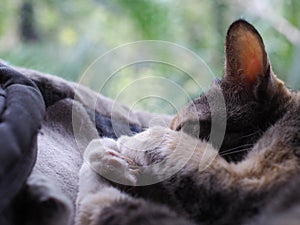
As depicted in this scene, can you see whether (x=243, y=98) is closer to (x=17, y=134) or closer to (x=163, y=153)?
(x=163, y=153)

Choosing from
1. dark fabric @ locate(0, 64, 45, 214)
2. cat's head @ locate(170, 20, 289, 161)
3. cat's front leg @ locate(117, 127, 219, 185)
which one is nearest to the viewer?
dark fabric @ locate(0, 64, 45, 214)

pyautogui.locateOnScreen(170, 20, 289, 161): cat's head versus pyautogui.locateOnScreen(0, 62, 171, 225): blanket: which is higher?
pyautogui.locateOnScreen(170, 20, 289, 161): cat's head

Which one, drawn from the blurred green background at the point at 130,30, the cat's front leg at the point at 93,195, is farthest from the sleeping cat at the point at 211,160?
the blurred green background at the point at 130,30

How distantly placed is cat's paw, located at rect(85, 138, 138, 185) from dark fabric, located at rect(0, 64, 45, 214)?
0.12 metres

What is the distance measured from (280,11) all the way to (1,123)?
1329mm

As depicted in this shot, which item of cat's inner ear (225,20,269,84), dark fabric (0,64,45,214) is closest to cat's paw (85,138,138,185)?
dark fabric (0,64,45,214)

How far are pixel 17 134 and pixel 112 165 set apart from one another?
0.18 m

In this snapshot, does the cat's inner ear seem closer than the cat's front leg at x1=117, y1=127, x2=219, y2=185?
No

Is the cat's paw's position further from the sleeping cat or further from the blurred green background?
the blurred green background

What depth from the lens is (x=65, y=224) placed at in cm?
62

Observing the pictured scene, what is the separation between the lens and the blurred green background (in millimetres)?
1611

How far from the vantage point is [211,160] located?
2.40 ft

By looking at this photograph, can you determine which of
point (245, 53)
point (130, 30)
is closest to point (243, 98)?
point (245, 53)

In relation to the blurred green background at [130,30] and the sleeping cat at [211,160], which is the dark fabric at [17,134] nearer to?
the sleeping cat at [211,160]
